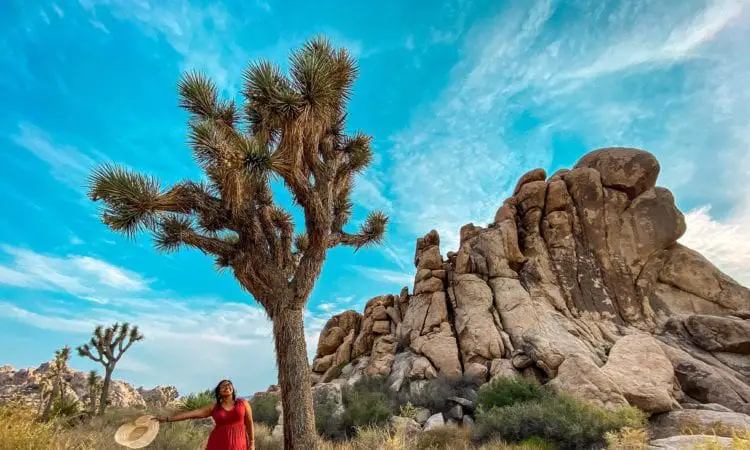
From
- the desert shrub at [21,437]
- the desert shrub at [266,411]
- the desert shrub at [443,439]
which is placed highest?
the desert shrub at [266,411]

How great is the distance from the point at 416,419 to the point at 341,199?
21.5 feet

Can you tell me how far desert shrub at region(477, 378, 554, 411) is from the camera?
11.1m

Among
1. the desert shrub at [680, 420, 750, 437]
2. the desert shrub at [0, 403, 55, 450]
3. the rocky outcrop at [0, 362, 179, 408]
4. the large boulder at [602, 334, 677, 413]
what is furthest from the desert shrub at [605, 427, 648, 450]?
the rocky outcrop at [0, 362, 179, 408]

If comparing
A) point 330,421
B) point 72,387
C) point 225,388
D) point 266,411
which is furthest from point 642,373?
point 72,387

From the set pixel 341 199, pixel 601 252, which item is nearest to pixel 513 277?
pixel 601 252

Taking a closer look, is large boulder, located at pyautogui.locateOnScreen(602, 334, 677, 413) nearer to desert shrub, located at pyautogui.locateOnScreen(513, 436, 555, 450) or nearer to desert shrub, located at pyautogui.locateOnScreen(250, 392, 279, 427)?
desert shrub, located at pyautogui.locateOnScreen(513, 436, 555, 450)

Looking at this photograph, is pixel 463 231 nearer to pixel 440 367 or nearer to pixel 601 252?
pixel 601 252

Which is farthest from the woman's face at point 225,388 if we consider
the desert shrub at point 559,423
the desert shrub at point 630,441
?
the desert shrub at point 559,423

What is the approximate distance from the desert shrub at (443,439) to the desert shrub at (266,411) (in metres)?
6.78

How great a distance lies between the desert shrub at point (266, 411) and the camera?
13453mm

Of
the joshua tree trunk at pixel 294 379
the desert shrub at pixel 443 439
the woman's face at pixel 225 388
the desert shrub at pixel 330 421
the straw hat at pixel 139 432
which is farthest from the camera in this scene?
the desert shrub at pixel 330 421

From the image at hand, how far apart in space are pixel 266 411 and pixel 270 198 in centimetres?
869

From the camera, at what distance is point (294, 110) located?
26.6ft

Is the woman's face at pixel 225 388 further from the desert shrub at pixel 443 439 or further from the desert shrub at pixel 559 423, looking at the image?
the desert shrub at pixel 559 423
